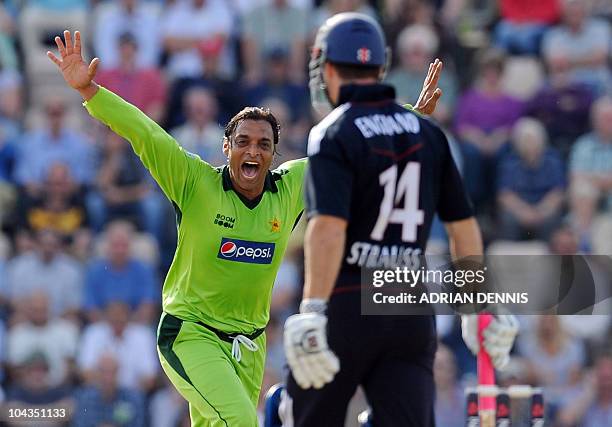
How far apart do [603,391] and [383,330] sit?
6218 mm

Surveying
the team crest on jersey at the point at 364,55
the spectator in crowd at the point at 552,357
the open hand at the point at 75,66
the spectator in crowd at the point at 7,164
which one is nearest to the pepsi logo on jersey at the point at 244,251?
the open hand at the point at 75,66

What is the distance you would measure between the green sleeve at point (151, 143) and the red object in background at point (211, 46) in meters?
→ 6.36

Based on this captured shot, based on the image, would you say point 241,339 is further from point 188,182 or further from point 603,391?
point 603,391

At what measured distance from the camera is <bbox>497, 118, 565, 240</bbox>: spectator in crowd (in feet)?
40.6

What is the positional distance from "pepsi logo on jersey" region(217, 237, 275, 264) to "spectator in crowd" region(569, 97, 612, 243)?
5875 mm

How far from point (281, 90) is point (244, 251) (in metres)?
6.22

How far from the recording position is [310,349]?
507 centimetres

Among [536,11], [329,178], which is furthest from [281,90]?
[329,178]

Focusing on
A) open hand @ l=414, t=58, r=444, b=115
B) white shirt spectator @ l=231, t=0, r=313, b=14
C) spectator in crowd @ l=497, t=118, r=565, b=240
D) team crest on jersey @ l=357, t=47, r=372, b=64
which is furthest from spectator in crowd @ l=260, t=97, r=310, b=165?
team crest on jersey @ l=357, t=47, r=372, b=64

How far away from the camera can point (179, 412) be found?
441 inches

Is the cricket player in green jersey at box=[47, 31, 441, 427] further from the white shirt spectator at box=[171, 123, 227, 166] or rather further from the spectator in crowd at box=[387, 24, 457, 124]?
the spectator in crowd at box=[387, 24, 457, 124]

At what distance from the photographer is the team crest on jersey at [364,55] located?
5426 mm

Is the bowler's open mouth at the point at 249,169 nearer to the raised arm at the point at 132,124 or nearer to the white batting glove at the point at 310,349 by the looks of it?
the raised arm at the point at 132,124

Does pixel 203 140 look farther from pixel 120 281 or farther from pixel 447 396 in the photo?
pixel 447 396
